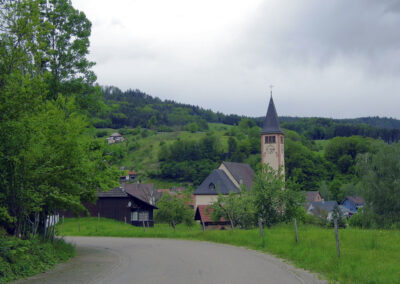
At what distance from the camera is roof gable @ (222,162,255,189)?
6600cm

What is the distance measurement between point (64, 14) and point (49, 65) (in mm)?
2421

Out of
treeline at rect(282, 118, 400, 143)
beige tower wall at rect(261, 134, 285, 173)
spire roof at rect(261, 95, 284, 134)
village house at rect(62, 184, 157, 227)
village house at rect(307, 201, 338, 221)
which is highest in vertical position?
treeline at rect(282, 118, 400, 143)

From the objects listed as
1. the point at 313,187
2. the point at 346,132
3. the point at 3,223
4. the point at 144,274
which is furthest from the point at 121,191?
the point at 346,132

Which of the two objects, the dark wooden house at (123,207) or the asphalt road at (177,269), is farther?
the dark wooden house at (123,207)

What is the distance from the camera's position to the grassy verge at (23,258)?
11672mm

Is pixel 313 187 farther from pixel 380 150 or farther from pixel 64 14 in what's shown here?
pixel 64 14

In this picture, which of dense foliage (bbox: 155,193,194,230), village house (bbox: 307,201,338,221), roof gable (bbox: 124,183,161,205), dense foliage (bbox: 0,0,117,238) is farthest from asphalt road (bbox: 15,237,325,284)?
roof gable (bbox: 124,183,161,205)

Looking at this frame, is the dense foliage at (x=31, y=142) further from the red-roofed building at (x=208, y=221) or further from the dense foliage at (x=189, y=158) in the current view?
the dense foliage at (x=189, y=158)

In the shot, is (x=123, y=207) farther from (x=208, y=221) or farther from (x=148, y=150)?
(x=148, y=150)

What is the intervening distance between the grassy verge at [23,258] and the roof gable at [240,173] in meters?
51.1

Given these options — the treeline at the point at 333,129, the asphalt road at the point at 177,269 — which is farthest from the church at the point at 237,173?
the treeline at the point at 333,129

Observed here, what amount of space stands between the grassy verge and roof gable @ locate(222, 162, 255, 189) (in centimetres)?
5110

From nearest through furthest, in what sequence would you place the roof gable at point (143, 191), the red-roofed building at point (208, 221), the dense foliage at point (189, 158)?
the red-roofed building at point (208, 221) < the roof gable at point (143, 191) < the dense foliage at point (189, 158)

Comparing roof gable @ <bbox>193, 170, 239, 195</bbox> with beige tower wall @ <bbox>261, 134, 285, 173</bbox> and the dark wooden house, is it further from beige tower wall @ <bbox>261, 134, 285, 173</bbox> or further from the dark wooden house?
the dark wooden house
